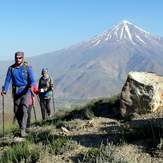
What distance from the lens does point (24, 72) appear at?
6539mm

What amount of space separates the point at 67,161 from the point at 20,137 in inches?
102

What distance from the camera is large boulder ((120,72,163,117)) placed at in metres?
7.33

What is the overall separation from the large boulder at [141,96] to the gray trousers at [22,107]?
9.87 feet

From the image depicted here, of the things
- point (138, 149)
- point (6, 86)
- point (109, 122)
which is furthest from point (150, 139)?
point (6, 86)

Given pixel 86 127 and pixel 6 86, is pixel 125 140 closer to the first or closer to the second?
pixel 86 127

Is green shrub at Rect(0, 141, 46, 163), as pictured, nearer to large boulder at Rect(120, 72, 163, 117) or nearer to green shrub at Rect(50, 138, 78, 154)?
green shrub at Rect(50, 138, 78, 154)

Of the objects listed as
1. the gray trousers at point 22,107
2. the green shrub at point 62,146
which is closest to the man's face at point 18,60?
the gray trousers at point 22,107

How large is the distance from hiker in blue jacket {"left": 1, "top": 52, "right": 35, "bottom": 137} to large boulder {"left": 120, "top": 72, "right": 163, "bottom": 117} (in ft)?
9.94

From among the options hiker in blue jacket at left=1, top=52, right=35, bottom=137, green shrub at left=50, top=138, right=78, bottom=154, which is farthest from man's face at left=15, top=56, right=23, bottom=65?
green shrub at left=50, top=138, right=78, bottom=154

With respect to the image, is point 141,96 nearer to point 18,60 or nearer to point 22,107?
point 22,107

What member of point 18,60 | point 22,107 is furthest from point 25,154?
point 18,60

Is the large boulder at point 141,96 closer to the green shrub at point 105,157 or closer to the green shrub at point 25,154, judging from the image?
the green shrub at point 105,157

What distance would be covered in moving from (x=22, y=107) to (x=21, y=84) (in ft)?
2.11

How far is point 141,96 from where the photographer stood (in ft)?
24.6
